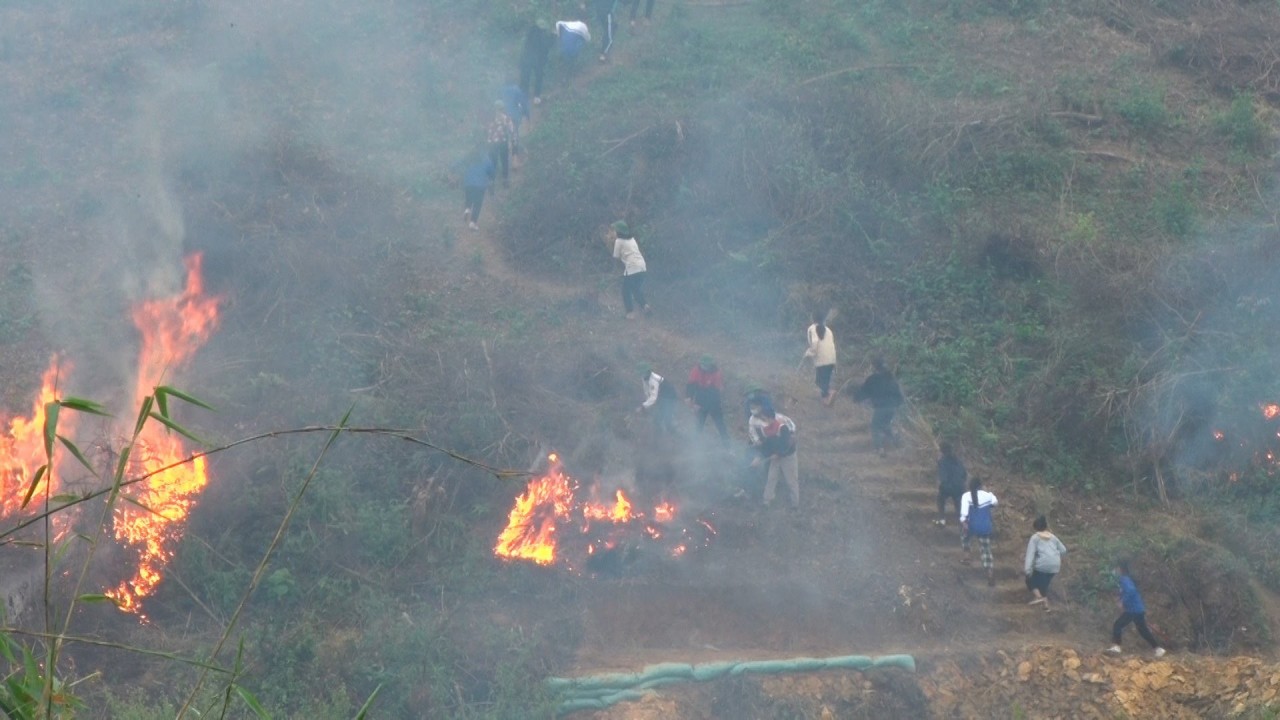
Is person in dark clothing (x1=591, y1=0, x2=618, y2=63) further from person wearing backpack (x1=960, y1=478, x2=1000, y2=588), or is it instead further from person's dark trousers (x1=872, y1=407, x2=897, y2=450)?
person wearing backpack (x1=960, y1=478, x2=1000, y2=588)

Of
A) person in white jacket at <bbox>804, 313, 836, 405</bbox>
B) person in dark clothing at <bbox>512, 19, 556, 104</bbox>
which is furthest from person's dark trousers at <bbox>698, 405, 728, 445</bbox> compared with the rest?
person in dark clothing at <bbox>512, 19, 556, 104</bbox>

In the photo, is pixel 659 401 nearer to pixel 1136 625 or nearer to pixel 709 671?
pixel 709 671

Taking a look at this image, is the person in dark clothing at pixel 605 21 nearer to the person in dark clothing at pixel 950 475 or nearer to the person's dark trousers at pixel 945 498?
the person in dark clothing at pixel 950 475

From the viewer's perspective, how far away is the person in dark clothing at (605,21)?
734 inches

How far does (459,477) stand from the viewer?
11438 mm

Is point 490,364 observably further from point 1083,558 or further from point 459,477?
point 1083,558

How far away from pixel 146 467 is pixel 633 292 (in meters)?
6.53

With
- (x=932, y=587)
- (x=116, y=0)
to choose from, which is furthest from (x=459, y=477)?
(x=116, y=0)

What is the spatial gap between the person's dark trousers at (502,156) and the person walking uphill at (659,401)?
17.0 feet

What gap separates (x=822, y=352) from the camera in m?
13.1

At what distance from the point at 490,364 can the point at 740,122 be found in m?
6.42

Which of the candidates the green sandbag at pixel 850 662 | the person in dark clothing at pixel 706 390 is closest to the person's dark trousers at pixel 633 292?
the person in dark clothing at pixel 706 390

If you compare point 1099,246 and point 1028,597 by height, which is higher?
point 1099,246

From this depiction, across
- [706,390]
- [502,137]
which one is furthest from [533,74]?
[706,390]
